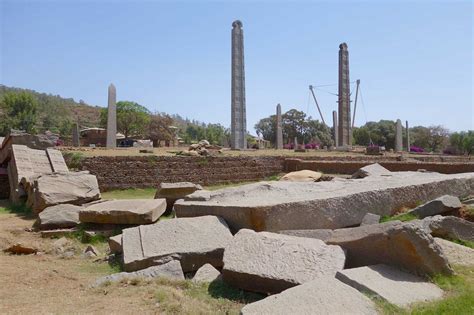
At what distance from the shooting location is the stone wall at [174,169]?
12.9m

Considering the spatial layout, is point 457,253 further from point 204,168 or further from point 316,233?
point 204,168

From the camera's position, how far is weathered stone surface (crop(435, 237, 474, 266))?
464cm

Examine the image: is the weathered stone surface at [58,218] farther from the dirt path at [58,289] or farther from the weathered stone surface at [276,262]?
the weathered stone surface at [276,262]

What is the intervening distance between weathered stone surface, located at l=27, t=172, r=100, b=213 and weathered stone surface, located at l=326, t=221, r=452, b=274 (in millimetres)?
6066

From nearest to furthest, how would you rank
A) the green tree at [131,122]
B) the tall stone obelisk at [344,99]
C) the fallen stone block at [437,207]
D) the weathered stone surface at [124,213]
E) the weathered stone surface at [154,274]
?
1. the weathered stone surface at [154,274]
2. the fallen stone block at [437,207]
3. the weathered stone surface at [124,213]
4. the tall stone obelisk at [344,99]
5. the green tree at [131,122]

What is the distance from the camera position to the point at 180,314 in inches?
131

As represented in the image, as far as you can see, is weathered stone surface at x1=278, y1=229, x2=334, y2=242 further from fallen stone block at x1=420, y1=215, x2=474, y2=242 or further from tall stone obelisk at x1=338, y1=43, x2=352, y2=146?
tall stone obelisk at x1=338, y1=43, x2=352, y2=146

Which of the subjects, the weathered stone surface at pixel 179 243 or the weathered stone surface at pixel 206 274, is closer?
the weathered stone surface at pixel 206 274

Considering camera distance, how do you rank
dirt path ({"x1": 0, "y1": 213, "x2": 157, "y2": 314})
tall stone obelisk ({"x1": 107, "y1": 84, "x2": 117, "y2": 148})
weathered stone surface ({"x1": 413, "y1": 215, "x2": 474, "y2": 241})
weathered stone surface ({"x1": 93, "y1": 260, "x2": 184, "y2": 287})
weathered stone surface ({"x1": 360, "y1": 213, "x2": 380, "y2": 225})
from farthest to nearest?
tall stone obelisk ({"x1": 107, "y1": 84, "x2": 117, "y2": 148}), weathered stone surface ({"x1": 360, "y1": 213, "x2": 380, "y2": 225}), weathered stone surface ({"x1": 413, "y1": 215, "x2": 474, "y2": 241}), weathered stone surface ({"x1": 93, "y1": 260, "x2": 184, "y2": 287}), dirt path ({"x1": 0, "y1": 213, "x2": 157, "y2": 314})

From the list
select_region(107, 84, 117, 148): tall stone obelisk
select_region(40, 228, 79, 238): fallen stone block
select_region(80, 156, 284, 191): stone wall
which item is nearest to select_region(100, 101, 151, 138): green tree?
select_region(107, 84, 117, 148): tall stone obelisk

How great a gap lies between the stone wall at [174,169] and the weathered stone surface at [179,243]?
25.6 feet

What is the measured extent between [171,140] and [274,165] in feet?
88.1

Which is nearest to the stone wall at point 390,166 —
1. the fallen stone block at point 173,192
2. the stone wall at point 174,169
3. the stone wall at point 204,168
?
the stone wall at point 204,168

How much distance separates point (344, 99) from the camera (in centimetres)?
3206
